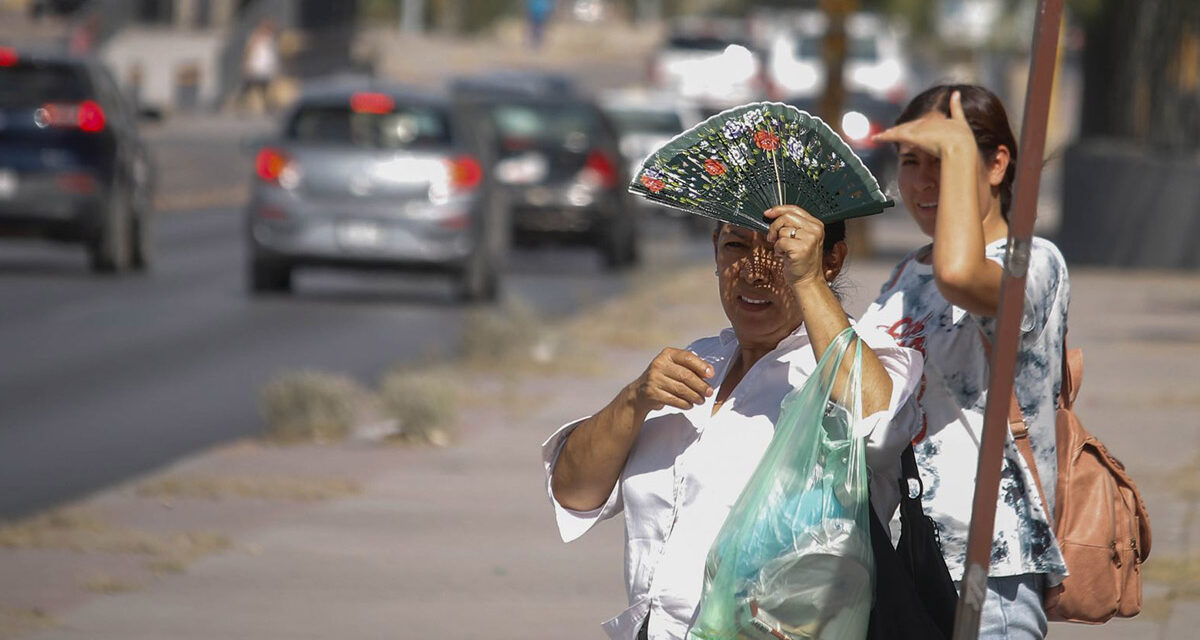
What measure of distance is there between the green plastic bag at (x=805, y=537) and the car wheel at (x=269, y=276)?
46.1 feet

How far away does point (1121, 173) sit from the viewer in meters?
21.2

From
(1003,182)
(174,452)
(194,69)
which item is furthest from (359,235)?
(194,69)

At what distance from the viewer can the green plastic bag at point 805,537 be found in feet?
10.7

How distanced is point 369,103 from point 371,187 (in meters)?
0.68

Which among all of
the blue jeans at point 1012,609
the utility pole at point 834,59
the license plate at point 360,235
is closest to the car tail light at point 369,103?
the license plate at point 360,235

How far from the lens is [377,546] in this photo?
777cm

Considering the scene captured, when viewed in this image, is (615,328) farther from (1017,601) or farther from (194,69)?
(194,69)

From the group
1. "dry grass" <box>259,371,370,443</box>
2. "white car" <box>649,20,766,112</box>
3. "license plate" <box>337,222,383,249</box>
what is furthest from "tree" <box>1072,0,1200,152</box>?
"white car" <box>649,20,766,112</box>

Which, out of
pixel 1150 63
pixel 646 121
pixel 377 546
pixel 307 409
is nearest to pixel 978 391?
pixel 377 546

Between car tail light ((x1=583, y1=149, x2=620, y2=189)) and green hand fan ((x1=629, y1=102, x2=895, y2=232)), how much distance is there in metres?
17.5

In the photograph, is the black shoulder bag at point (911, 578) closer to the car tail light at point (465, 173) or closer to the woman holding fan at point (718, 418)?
the woman holding fan at point (718, 418)

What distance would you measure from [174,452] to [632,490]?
6858 millimetres

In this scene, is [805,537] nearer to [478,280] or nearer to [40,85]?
[478,280]

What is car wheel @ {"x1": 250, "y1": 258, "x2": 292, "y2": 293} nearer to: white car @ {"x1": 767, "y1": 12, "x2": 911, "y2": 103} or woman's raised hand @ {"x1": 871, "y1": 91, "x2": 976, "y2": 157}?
woman's raised hand @ {"x1": 871, "y1": 91, "x2": 976, "y2": 157}
